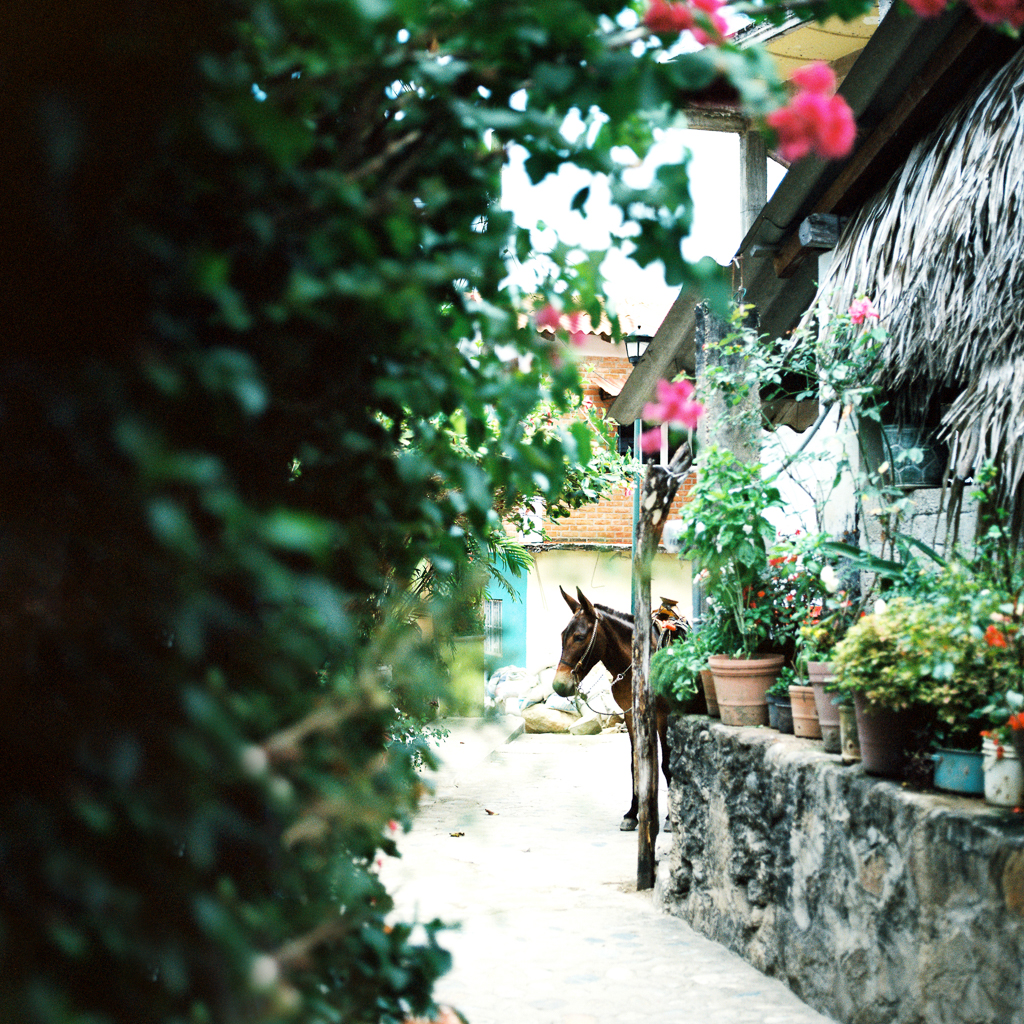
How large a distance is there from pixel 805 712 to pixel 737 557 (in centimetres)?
82

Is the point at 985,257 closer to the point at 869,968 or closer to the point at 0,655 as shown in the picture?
the point at 869,968

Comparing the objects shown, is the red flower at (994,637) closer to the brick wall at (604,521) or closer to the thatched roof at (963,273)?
the thatched roof at (963,273)

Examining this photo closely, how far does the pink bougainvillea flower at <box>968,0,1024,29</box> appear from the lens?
1.39 m

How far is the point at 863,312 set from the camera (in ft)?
14.2

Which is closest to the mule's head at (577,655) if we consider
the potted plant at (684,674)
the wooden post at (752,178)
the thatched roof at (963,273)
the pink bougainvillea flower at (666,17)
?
the potted plant at (684,674)

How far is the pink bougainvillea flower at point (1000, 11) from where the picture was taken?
1389 mm

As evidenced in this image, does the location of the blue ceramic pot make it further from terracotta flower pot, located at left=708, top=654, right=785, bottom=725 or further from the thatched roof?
terracotta flower pot, located at left=708, top=654, right=785, bottom=725

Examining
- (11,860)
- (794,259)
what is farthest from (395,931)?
(794,259)

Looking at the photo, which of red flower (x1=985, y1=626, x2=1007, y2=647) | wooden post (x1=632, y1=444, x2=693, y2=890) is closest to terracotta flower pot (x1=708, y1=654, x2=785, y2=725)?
wooden post (x1=632, y1=444, x2=693, y2=890)

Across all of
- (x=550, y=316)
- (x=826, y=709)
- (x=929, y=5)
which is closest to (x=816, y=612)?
(x=826, y=709)

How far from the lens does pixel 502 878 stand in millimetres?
5777

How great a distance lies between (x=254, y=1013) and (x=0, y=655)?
438mm

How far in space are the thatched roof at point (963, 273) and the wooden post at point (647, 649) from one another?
1.40 meters

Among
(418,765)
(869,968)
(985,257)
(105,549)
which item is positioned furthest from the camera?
(418,765)
